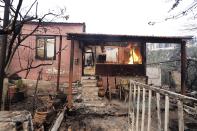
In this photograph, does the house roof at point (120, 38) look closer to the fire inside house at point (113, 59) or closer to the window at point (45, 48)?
the fire inside house at point (113, 59)

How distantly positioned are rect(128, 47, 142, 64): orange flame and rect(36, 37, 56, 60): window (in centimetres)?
634

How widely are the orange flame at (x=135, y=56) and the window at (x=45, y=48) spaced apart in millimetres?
6337

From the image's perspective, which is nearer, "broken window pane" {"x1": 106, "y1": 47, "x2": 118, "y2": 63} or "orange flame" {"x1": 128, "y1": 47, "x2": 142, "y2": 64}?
"orange flame" {"x1": 128, "y1": 47, "x2": 142, "y2": 64}

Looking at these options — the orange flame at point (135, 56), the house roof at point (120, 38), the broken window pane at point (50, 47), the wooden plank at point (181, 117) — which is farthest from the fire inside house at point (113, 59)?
the wooden plank at point (181, 117)

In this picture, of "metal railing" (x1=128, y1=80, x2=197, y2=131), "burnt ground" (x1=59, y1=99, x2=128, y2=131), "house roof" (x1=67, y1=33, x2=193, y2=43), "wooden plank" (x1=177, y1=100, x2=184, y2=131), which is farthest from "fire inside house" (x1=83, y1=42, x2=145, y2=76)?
"wooden plank" (x1=177, y1=100, x2=184, y2=131)

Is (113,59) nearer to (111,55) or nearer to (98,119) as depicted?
(111,55)

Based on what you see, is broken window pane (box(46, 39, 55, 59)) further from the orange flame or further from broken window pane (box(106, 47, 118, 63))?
the orange flame

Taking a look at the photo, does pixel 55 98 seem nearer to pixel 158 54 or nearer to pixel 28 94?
pixel 28 94

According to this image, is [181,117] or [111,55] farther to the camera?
[111,55]

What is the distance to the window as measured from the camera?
62.5ft

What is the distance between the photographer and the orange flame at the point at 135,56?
18.0 meters

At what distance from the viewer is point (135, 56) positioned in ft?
59.5

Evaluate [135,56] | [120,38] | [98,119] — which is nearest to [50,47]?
[135,56]

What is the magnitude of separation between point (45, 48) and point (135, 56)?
24.0 ft
